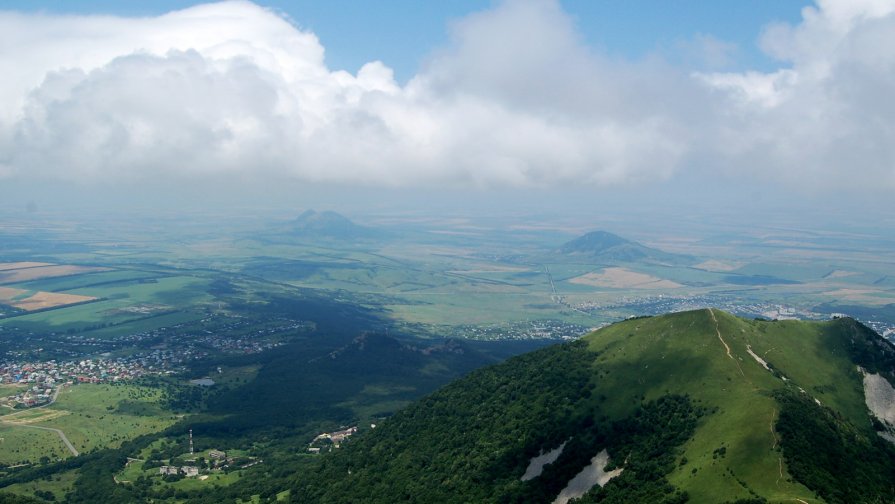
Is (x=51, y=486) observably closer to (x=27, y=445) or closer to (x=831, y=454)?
(x=27, y=445)

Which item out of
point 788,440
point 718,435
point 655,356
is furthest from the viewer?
point 655,356

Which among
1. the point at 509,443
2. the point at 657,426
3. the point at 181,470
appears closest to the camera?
the point at 657,426

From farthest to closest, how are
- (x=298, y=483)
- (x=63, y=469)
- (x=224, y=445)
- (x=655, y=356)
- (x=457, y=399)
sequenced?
1. (x=224, y=445)
2. (x=63, y=469)
3. (x=457, y=399)
4. (x=298, y=483)
5. (x=655, y=356)

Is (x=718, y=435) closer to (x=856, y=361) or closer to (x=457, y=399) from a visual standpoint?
(x=856, y=361)

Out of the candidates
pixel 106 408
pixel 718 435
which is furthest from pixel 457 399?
pixel 106 408

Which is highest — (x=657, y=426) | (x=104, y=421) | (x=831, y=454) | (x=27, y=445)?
(x=831, y=454)

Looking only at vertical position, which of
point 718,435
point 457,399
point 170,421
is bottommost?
point 170,421

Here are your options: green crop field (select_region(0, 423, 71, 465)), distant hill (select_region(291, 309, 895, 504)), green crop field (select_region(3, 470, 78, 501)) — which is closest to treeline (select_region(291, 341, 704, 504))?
distant hill (select_region(291, 309, 895, 504))

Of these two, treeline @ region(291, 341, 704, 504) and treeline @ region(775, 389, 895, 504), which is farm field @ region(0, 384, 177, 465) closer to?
treeline @ region(291, 341, 704, 504)

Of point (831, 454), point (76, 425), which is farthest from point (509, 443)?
point (76, 425)
